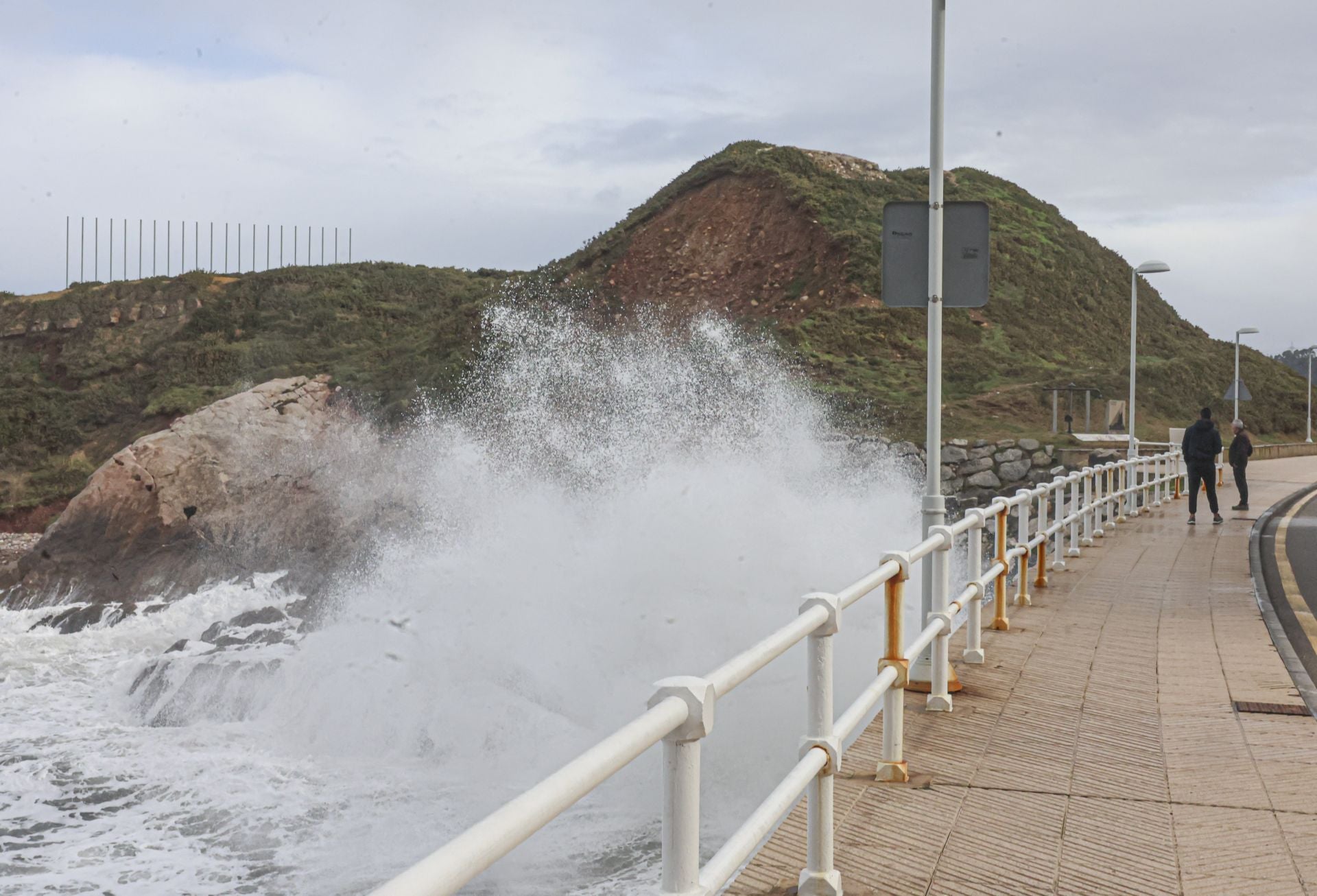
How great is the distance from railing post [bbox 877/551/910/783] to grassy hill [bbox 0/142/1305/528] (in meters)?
31.7

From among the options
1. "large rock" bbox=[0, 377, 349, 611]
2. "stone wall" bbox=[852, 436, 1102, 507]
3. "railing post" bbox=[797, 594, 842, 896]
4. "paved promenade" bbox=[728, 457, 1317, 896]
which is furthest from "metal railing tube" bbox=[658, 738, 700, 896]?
"stone wall" bbox=[852, 436, 1102, 507]

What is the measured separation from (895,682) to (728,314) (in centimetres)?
4786

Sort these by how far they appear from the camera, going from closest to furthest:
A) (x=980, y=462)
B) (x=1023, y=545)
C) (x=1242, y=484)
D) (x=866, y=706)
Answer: (x=866, y=706) < (x=1023, y=545) < (x=1242, y=484) < (x=980, y=462)

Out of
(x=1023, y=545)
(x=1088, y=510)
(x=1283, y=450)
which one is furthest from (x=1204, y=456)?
(x=1283, y=450)

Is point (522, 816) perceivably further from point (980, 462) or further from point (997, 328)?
point (997, 328)

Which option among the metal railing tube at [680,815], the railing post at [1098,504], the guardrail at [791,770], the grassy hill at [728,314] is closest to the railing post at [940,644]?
the guardrail at [791,770]

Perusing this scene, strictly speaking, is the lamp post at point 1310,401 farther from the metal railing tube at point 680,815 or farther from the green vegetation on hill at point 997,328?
the metal railing tube at point 680,815

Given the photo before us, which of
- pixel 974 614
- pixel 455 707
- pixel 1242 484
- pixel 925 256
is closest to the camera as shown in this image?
pixel 925 256

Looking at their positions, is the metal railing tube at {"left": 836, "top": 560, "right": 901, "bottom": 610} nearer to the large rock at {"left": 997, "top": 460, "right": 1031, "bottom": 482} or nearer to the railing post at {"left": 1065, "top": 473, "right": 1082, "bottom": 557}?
the railing post at {"left": 1065, "top": 473, "right": 1082, "bottom": 557}

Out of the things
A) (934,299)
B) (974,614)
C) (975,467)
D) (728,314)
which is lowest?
(974,614)

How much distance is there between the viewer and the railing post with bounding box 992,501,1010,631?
29.5ft

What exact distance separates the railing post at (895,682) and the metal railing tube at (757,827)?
1.57 metres

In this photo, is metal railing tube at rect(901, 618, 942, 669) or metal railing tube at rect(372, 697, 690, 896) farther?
metal railing tube at rect(901, 618, 942, 669)

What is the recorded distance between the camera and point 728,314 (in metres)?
52.6
